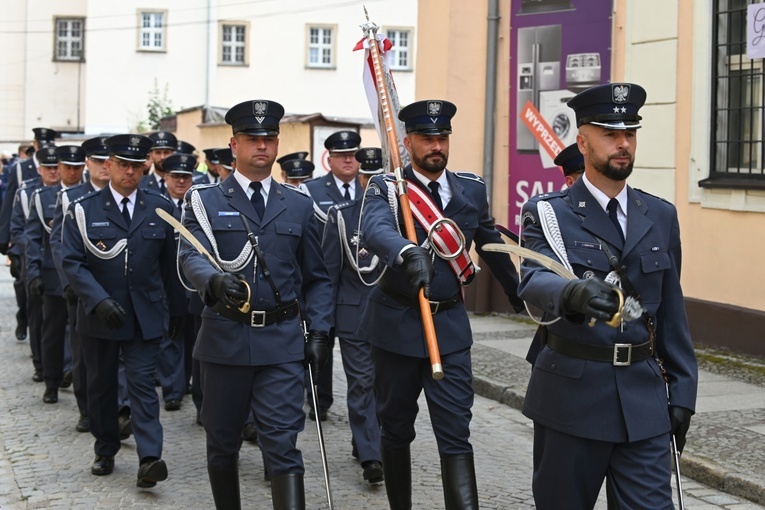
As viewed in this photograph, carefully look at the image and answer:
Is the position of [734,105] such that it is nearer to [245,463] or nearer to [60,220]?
[245,463]

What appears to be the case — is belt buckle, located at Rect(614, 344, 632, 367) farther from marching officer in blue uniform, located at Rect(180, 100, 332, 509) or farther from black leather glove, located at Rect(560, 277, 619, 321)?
marching officer in blue uniform, located at Rect(180, 100, 332, 509)

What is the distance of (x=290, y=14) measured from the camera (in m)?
42.6

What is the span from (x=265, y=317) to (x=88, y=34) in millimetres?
38304

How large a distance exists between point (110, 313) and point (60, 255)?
2.34ft

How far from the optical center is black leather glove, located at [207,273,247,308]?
546cm

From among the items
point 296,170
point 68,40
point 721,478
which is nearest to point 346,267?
point 721,478

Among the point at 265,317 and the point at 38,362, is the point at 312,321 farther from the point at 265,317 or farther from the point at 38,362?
the point at 38,362

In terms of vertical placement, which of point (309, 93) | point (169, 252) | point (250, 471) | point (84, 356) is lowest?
point (250, 471)

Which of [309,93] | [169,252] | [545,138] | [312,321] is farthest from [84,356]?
[309,93]

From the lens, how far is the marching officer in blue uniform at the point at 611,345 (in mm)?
4570

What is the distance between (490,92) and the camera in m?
15.1

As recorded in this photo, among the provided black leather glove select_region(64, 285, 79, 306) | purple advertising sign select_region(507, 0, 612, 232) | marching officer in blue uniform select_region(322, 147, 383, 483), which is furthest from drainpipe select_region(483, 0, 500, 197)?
black leather glove select_region(64, 285, 79, 306)

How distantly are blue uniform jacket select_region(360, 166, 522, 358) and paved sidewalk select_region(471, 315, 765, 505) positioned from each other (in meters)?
2.00

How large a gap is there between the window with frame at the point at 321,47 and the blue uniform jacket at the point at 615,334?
126 ft
